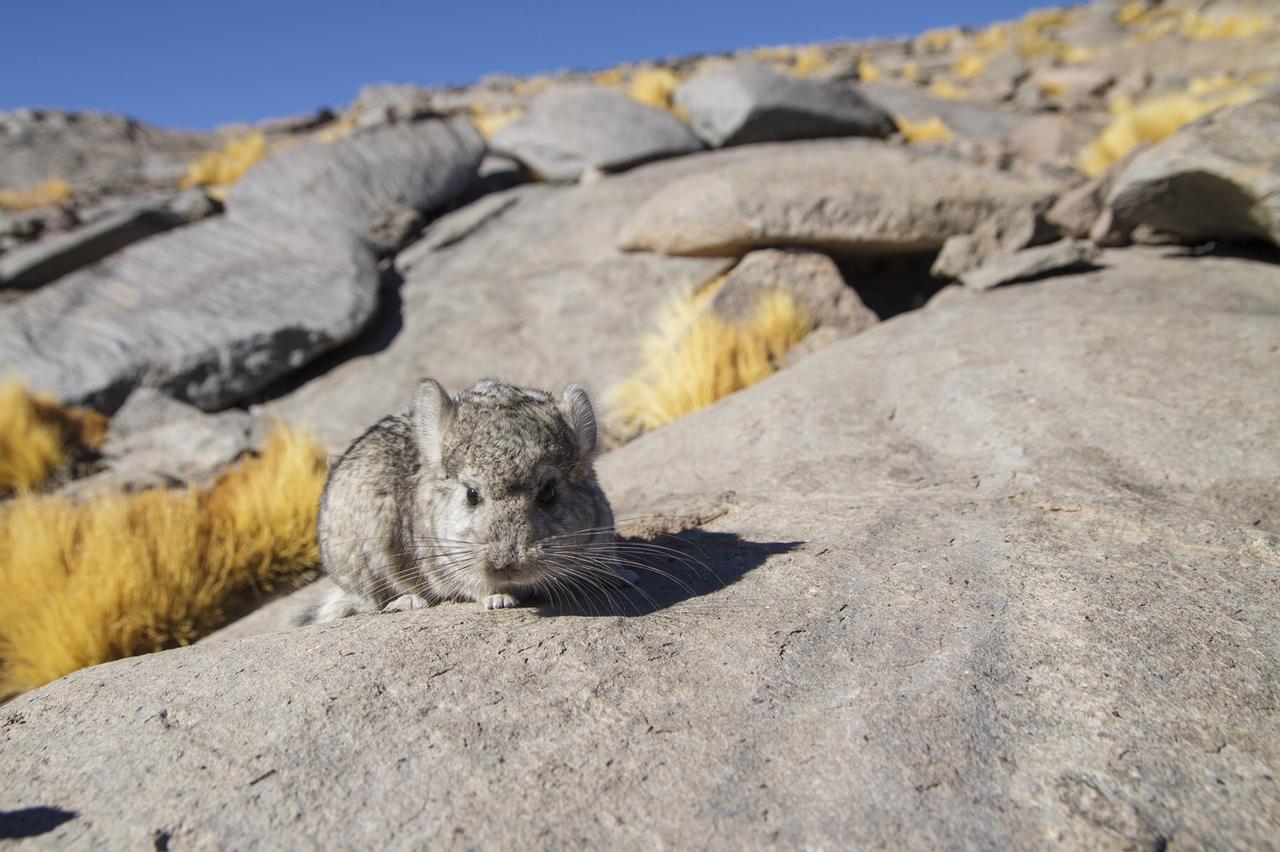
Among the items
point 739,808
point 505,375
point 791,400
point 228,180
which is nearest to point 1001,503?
point 791,400

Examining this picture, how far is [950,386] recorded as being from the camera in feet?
19.4

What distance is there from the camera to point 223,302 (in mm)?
11836

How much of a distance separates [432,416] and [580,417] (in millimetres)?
701

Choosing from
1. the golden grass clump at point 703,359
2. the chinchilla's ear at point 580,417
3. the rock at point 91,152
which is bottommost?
the golden grass clump at point 703,359

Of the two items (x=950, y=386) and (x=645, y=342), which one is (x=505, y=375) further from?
(x=950, y=386)

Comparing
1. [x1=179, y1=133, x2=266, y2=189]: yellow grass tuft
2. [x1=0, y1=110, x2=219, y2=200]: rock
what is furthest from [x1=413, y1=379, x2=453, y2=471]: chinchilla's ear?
[x1=0, y1=110, x2=219, y2=200]: rock

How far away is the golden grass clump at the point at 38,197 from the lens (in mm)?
19188

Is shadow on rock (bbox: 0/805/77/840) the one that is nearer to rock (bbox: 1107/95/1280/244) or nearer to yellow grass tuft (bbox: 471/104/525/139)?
rock (bbox: 1107/95/1280/244)

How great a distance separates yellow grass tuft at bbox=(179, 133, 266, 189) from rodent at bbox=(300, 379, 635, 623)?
18.0 m

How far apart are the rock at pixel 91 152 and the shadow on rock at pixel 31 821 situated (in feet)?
70.3

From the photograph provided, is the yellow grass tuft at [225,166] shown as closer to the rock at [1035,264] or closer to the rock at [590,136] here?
the rock at [590,136]

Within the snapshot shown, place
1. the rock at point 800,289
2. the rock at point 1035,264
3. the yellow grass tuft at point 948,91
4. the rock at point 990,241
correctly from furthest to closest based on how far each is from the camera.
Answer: the yellow grass tuft at point 948,91, the rock at point 990,241, the rock at point 800,289, the rock at point 1035,264

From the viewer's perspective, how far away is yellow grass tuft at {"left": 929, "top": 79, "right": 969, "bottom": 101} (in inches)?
823

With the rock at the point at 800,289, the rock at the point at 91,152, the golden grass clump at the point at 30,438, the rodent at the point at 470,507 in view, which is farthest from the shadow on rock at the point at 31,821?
the rock at the point at 91,152
